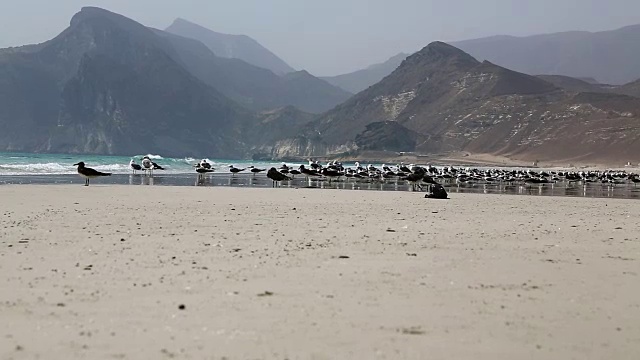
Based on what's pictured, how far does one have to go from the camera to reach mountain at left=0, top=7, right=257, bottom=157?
174500mm

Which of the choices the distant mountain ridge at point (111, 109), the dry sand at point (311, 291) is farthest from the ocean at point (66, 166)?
the distant mountain ridge at point (111, 109)

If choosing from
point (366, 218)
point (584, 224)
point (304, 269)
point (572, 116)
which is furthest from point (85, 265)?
point (572, 116)

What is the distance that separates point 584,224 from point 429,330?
897 centimetres

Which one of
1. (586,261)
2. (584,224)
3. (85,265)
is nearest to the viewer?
(85,265)

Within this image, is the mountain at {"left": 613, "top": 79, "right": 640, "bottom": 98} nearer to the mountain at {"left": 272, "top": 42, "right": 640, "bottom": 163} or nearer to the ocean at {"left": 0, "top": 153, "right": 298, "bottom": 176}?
the mountain at {"left": 272, "top": 42, "right": 640, "bottom": 163}

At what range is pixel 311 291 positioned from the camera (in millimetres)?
5758

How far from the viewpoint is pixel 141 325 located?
4.61 m

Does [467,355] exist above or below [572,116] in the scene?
below

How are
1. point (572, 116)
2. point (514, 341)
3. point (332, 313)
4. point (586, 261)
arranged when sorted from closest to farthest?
point (514, 341) → point (332, 313) → point (586, 261) → point (572, 116)

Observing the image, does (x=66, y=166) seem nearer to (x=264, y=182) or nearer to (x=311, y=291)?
(x=264, y=182)

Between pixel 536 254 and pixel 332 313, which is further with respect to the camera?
pixel 536 254

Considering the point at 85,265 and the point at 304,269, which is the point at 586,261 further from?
the point at 85,265

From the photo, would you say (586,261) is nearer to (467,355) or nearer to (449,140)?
(467,355)

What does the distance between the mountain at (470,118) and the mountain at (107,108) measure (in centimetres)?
2585
